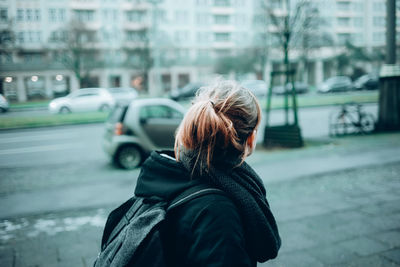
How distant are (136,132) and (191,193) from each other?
6.97m

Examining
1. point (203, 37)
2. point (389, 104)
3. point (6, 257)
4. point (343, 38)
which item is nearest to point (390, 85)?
point (389, 104)

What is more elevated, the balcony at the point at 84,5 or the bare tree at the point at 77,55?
the balcony at the point at 84,5

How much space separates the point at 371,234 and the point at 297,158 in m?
4.32

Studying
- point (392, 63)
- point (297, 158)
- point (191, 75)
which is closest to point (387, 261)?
point (297, 158)

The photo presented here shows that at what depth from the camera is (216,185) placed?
1265mm

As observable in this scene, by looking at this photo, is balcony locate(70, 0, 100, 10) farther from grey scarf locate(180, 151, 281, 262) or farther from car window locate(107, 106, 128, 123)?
grey scarf locate(180, 151, 281, 262)

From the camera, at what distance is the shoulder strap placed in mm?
1209

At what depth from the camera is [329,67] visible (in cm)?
4869

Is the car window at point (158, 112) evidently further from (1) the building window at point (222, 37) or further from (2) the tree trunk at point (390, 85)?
(1) the building window at point (222, 37)

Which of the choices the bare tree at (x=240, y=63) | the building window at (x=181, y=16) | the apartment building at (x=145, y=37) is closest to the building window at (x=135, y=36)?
the apartment building at (x=145, y=37)

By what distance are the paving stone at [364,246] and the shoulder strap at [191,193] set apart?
289 cm

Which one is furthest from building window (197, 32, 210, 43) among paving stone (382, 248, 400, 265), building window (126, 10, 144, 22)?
paving stone (382, 248, 400, 265)

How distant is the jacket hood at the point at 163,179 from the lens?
1260 millimetres

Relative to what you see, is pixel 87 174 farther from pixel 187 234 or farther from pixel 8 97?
pixel 187 234
